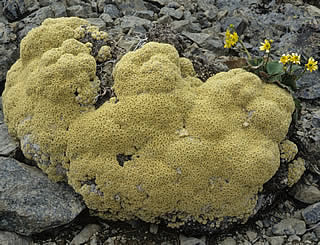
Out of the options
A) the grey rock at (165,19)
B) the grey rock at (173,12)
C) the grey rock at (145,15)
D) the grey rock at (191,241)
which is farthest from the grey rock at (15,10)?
the grey rock at (191,241)

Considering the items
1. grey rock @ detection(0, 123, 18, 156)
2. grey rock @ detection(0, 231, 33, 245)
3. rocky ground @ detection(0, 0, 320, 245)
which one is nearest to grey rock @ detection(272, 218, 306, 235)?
rocky ground @ detection(0, 0, 320, 245)

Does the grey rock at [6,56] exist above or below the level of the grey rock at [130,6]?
below

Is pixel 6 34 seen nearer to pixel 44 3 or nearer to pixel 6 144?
pixel 44 3

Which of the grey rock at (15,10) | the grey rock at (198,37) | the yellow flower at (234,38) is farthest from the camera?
the grey rock at (15,10)

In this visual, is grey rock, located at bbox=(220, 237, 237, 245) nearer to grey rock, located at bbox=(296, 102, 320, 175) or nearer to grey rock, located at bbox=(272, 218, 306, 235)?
grey rock, located at bbox=(272, 218, 306, 235)

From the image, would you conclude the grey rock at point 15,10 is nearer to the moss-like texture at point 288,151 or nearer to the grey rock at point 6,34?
the grey rock at point 6,34

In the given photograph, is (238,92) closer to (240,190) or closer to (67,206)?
(240,190)
